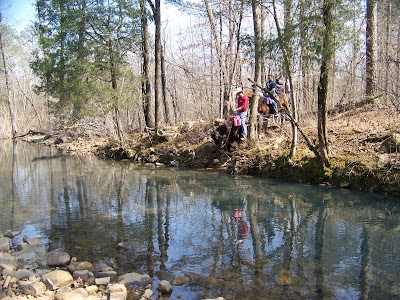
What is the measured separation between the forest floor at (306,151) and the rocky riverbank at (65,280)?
6.71 m

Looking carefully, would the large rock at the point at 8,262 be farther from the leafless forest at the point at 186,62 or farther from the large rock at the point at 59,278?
the leafless forest at the point at 186,62

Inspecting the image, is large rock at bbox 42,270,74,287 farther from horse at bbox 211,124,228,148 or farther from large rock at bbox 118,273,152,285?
horse at bbox 211,124,228,148

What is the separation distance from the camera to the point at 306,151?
11.9m

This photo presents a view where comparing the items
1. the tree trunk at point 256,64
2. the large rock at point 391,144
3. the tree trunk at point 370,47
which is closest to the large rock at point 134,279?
the large rock at point 391,144

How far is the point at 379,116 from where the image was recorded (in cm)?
1287

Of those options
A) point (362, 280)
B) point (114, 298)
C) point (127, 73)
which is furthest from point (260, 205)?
point (127, 73)

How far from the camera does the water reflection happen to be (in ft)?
16.7

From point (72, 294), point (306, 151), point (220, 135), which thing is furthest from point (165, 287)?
point (220, 135)

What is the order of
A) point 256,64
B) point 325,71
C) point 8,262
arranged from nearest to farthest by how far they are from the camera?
point 8,262, point 325,71, point 256,64

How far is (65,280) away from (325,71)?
7.88 meters

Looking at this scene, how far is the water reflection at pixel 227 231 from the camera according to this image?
5086 millimetres

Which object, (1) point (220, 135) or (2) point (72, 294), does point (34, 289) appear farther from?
(1) point (220, 135)

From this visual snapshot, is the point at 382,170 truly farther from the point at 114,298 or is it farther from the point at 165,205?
the point at 114,298

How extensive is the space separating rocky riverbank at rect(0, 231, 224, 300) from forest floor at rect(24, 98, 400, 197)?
6.71 meters
